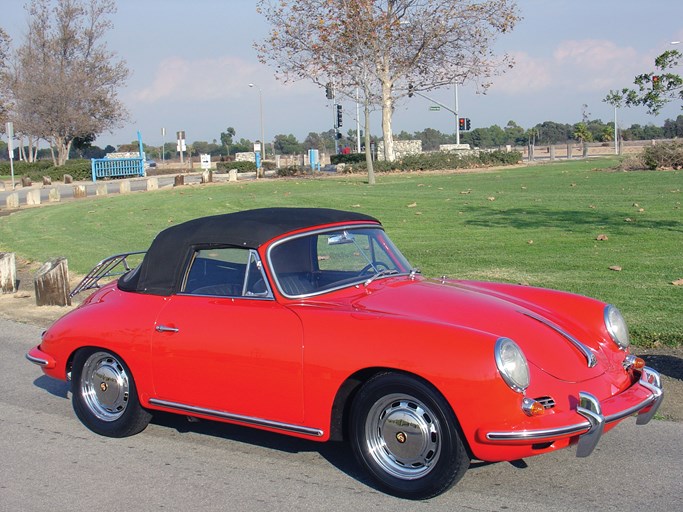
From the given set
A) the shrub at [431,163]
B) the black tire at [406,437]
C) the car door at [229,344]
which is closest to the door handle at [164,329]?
the car door at [229,344]

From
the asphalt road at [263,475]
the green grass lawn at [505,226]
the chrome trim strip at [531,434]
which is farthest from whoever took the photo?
the green grass lawn at [505,226]

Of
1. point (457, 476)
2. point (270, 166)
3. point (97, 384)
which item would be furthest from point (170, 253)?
point (270, 166)

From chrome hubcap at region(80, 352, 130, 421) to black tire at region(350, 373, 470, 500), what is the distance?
6.33 feet

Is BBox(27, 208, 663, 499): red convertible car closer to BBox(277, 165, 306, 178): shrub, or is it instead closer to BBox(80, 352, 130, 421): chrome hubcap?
BBox(80, 352, 130, 421): chrome hubcap

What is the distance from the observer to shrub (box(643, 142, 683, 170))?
94.2ft

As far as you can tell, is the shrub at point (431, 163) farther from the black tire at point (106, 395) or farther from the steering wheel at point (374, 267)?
the black tire at point (106, 395)

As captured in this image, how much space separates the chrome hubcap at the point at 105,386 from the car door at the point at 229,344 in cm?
42

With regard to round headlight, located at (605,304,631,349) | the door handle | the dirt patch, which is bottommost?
the dirt patch

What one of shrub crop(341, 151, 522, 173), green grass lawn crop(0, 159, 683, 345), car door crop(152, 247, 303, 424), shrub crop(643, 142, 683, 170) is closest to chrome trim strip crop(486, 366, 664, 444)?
car door crop(152, 247, 303, 424)

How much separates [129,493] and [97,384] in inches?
51.9

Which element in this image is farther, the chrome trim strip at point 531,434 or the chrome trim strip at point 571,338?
the chrome trim strip at point 571,338

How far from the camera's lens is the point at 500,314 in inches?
191

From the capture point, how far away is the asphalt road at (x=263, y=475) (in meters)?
4.40

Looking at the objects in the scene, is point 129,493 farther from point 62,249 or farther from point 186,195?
point 186,195
